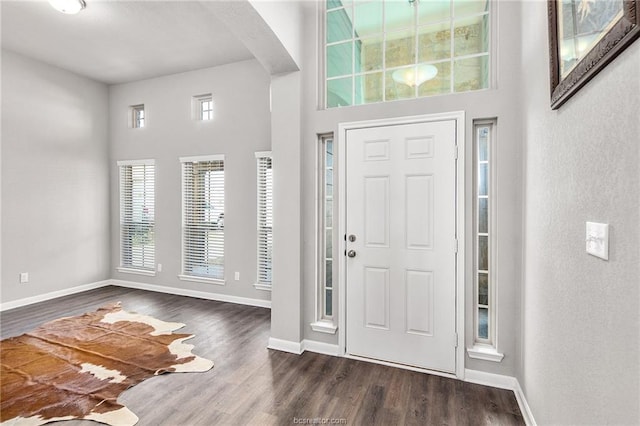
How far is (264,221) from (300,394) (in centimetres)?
255

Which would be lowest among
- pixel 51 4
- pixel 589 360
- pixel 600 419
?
pixel 600 419

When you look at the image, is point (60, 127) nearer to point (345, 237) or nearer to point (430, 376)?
point (345, 237)

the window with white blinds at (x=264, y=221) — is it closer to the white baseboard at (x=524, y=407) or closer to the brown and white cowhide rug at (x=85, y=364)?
the brown and white cowhide rug at (x=85, y=364)

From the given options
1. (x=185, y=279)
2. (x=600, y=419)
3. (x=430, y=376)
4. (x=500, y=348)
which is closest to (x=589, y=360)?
(x=600, y=419)

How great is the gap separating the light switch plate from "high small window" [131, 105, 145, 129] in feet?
20.2

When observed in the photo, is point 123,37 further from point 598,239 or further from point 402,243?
point 598,239

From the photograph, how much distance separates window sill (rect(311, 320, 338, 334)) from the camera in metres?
2.93

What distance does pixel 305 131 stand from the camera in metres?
3.01

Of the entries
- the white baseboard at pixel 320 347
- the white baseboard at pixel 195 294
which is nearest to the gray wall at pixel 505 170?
the white baseboard at pixel 320 347

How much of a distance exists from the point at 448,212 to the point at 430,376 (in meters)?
1.33

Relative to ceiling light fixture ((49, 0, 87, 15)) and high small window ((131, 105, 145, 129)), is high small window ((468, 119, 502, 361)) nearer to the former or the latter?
ceiling light fixture ((49, 0, 87, 15))

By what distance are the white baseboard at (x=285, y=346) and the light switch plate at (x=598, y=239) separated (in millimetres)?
2443

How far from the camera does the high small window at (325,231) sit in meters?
3.05

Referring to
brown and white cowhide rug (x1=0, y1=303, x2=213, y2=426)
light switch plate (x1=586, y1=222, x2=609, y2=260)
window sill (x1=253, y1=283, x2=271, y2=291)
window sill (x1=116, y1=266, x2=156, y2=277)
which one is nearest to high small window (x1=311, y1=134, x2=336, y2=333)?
brown and white cowhide rug (x1=0, y1=303, x2=213, y2=426)
